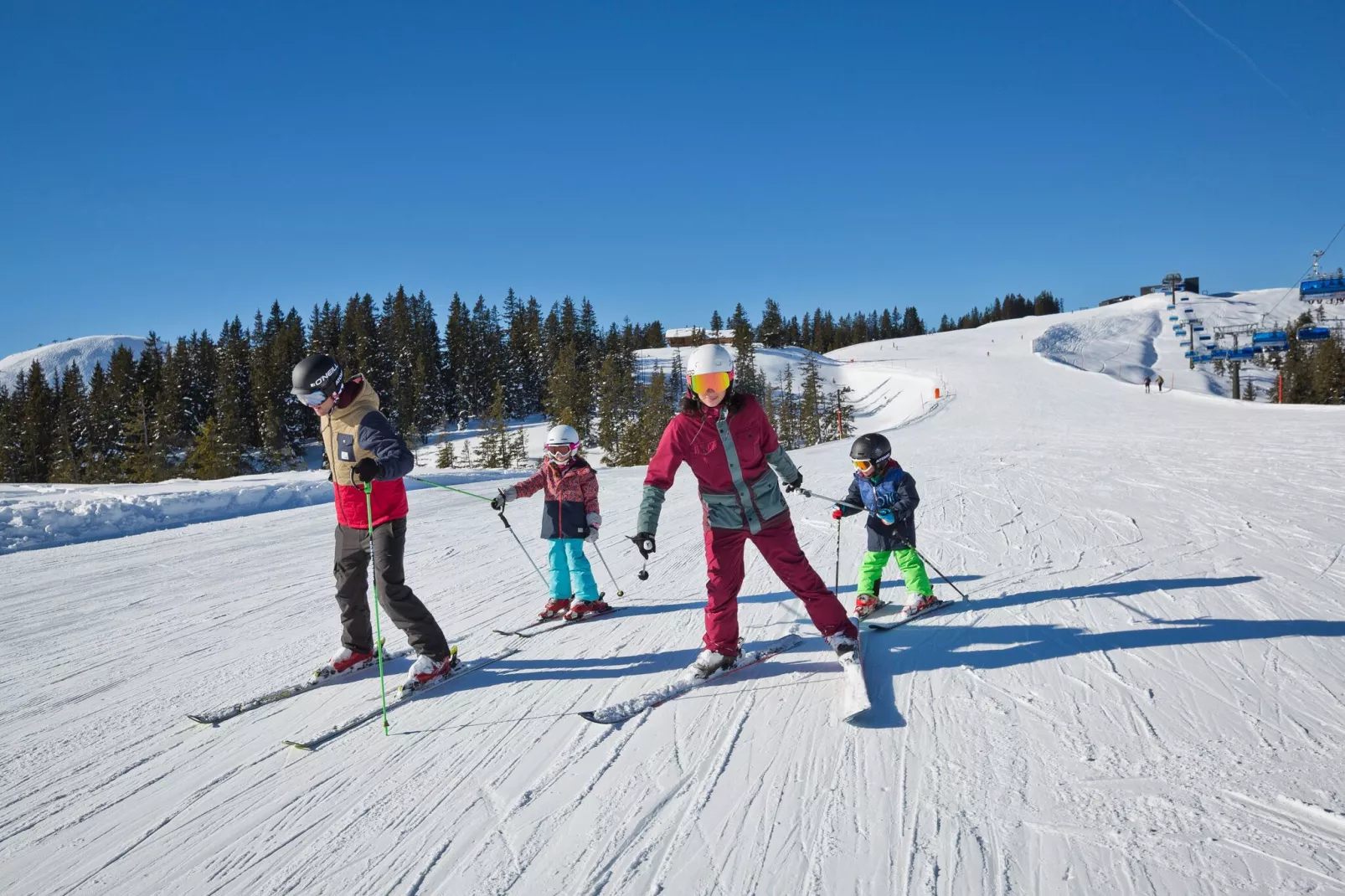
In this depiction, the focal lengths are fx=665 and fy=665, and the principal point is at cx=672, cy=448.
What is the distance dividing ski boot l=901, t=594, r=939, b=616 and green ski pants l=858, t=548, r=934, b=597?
0.12 ft

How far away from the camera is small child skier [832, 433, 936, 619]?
5.25m

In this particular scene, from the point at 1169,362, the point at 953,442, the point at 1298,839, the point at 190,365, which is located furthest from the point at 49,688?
the point at 1169,362

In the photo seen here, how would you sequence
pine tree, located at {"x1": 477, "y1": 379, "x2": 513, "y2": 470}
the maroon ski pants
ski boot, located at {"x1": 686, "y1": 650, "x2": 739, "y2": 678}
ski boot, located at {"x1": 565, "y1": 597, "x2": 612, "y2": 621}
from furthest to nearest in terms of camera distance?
1. pine tree, located at {"x1": 477, "y1": 379, "x2": 513, "y2": 470}
2. ski boot, located at {"x1": 565, "y1": 597, "x2": 612, "y2": 621}
3. ski boot, located at {"x1": 686, "y1": 650, "x2": 739, "y2": 678}
4. the maroon ski pants

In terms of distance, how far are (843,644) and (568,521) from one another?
→ 8.71 feet

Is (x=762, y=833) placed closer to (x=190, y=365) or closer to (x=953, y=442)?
(x=953, y=442)

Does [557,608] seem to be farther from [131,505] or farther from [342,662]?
[131,505]

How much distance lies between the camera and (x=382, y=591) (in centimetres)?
414

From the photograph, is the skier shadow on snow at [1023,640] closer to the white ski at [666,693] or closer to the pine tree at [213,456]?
the white ski at [666,693]

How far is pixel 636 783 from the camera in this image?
3035mm

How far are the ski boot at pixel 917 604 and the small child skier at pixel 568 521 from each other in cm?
256

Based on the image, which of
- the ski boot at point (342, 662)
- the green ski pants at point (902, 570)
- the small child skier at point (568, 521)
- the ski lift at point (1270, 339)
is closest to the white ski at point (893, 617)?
the green ski pants at point (902, 570)

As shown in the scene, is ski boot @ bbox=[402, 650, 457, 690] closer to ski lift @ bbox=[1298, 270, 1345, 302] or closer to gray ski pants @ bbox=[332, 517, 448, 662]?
gray ski pants @ bbox=[332, 517, 448, 662]

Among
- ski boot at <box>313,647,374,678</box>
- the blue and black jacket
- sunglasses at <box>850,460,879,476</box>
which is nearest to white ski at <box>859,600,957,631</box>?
the blue and black jacket

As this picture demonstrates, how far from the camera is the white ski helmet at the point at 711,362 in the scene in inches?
153
